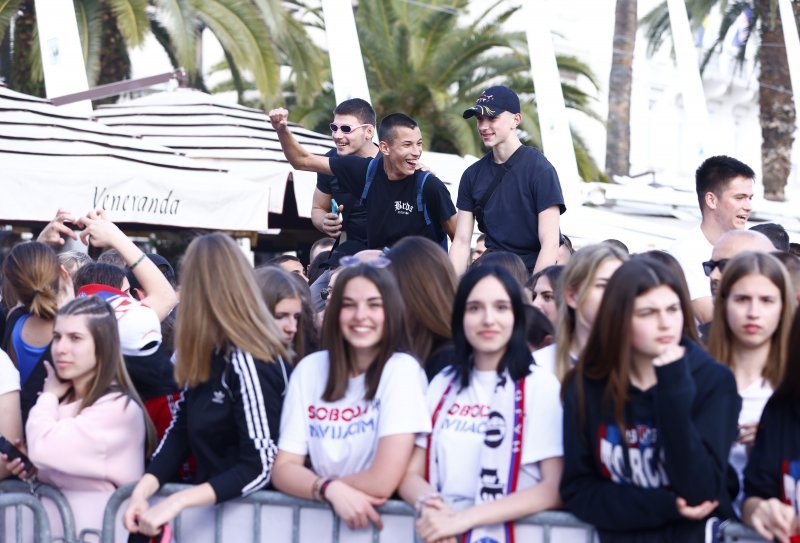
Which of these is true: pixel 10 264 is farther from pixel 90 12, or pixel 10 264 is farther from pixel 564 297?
pixel 90 12

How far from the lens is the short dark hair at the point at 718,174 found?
6.78m

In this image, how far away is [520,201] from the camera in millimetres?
6770

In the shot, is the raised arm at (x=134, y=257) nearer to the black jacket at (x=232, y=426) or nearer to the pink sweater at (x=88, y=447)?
the pink sweater at (x=88, y=447)

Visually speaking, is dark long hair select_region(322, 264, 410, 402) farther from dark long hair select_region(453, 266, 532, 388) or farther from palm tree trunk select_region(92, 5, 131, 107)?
palm tree trunk select_region(92, 5, 131, 107)

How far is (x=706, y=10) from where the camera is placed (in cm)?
2638

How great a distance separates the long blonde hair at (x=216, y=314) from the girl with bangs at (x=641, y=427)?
4.13 feet

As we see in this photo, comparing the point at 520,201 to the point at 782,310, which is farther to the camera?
the point at 520,201

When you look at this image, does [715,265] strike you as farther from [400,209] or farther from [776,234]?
[776,234]

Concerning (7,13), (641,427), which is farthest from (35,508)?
(7,13)

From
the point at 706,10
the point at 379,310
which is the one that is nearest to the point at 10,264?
the point at 379,310

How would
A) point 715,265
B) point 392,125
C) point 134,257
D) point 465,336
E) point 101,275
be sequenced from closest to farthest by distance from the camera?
point 465,336
point 715,265
point 134,257
point 101,275
point 392,125

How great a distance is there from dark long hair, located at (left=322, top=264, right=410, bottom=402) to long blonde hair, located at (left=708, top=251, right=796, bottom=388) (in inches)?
43.7

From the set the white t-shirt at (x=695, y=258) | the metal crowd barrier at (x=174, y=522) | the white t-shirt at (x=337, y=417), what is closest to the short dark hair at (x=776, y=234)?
the white t-shirt at (x=695, y=258)

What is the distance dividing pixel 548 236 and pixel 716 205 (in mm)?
936
